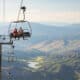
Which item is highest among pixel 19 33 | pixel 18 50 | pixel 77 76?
pixel 19 33

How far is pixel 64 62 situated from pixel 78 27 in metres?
2.71

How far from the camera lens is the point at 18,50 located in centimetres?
2395

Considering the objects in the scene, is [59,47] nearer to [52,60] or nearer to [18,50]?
[52,60]

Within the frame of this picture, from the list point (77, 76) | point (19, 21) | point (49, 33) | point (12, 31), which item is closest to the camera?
point (19, 21)

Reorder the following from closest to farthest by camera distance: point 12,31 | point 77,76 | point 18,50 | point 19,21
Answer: point 19,21
point 12,31
point 18,50
point 77,76

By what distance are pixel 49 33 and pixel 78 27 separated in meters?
2.20

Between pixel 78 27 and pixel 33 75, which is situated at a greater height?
pixel 78 27

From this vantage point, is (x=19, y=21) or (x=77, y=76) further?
(x=77, y=76)

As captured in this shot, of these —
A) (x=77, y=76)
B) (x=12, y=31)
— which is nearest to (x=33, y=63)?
(x=77, y=76)

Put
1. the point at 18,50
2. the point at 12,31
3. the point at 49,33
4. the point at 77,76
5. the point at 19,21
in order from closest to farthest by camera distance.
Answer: the point at 19,21 → the point at 12,31 → the point at 18,50 → the point at 77,76 → the point at 49,33

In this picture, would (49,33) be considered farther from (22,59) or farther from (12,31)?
(12,31)

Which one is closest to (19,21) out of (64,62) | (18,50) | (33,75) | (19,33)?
(19,33)

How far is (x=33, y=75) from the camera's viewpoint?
85.4 feet

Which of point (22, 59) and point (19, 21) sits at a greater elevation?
point (19, 21)
